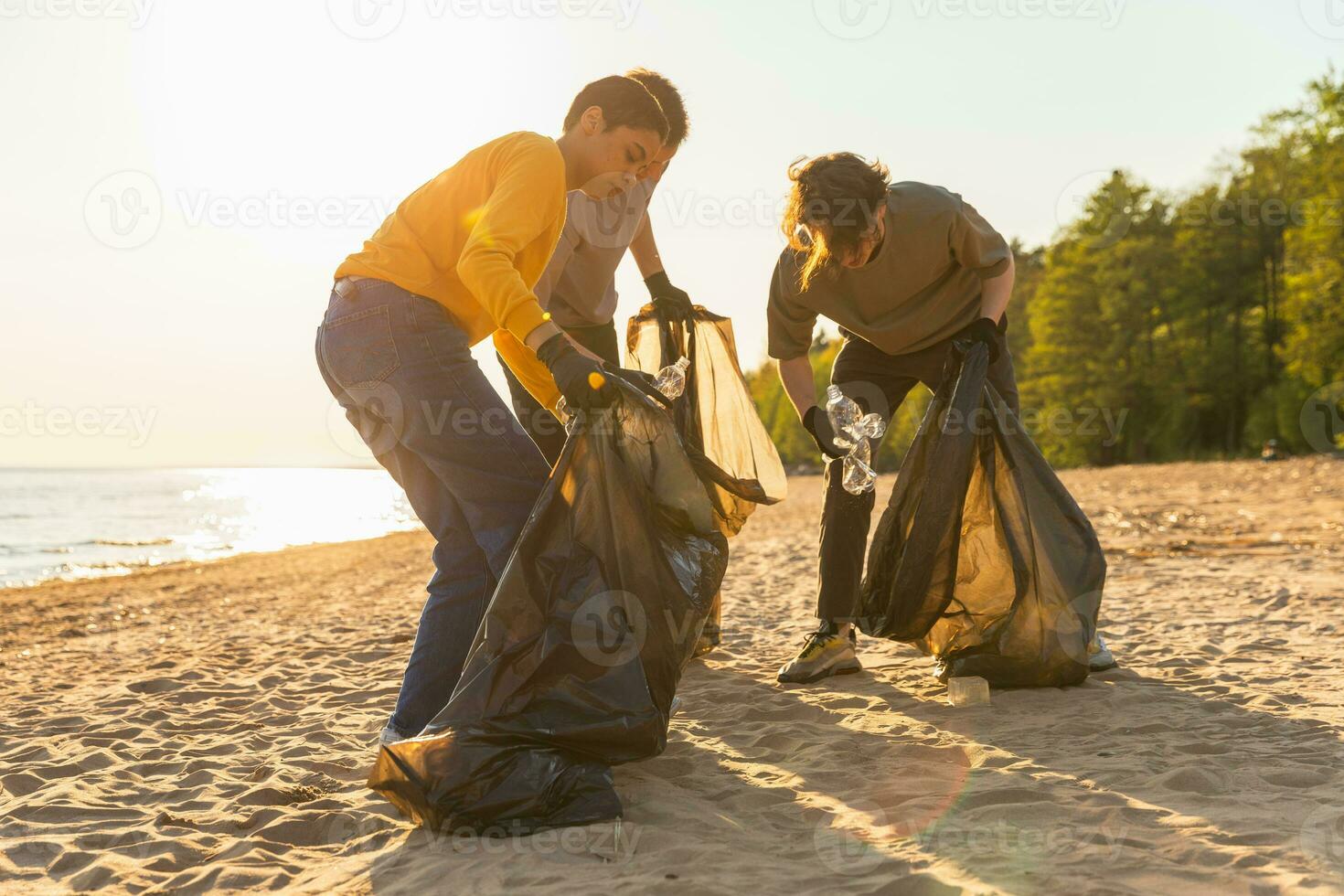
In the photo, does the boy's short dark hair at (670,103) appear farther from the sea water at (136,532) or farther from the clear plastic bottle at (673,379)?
the sea water at (136,532)

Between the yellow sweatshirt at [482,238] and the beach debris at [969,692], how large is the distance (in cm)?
182

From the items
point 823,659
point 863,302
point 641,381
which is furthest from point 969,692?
point 641,381

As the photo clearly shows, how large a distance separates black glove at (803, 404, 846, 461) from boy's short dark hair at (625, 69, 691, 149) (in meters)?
1.04

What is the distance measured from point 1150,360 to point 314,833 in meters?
36.4

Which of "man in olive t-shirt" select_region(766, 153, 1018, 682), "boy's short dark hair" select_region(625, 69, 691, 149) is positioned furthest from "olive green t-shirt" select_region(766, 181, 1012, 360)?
"boy's short dark hair" select_region(625, 69, 691, 149)

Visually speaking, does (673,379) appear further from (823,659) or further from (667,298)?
(823,659)

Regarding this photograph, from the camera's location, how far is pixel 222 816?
2521 mm

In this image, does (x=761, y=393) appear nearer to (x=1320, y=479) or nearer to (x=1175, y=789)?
(x=1320, y=479)

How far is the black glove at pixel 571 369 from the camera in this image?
8.02 feet

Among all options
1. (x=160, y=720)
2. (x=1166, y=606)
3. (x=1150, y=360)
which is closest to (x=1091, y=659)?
(x=1166, y=606)

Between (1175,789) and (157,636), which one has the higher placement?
(1175,789)

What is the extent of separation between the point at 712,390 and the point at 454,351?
1.47 meters

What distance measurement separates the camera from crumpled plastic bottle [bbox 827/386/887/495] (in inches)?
135

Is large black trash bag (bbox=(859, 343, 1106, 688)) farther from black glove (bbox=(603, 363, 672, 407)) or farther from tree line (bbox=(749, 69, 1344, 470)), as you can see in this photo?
tree line (bbox=(749, 69, 1344, 470))
